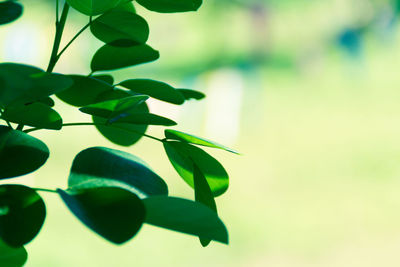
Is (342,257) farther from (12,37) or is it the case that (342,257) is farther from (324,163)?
(12,37)

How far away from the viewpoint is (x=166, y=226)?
21cm

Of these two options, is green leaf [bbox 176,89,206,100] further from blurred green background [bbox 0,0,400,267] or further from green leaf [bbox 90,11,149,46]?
blurred green background [bbox 0,0,400,267]

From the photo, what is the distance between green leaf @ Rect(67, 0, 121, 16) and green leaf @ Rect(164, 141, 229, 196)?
0.09 meters

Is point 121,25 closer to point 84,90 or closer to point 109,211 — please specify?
point 84,90

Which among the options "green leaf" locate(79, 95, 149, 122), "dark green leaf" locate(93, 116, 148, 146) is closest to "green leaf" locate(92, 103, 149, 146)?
"dark green leaf" locate(93, 116, 148, 146)

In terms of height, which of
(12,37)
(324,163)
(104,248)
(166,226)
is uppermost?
(166,226)

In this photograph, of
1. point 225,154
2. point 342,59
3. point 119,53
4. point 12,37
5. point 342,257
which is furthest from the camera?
point 342,59

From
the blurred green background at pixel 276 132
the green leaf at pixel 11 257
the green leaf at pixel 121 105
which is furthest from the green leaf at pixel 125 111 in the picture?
the blurred green background at pixel 276 132

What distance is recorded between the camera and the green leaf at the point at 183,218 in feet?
0.68

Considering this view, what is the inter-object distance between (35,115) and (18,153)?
0.08 ft

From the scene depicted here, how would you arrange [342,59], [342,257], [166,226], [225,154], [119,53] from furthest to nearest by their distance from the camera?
[342,59] < [225,154] < [342,257] < [119,53] < [166,226]

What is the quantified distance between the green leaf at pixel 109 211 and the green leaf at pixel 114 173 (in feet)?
0.10

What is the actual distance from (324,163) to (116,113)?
3329 mm

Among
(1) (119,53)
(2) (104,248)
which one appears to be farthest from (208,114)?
(1) (119,53)
